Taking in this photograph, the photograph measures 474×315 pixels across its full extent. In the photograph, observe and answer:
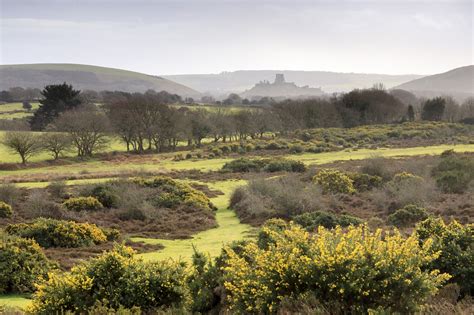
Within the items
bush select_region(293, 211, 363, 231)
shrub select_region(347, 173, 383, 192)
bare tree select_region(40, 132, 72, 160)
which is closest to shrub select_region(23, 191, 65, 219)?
bush select_region(293, 211, 363, 231)

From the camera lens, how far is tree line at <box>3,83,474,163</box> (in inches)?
2292

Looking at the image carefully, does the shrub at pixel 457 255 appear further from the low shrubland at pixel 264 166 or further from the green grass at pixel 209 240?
the low shrubland at pixel 264 166

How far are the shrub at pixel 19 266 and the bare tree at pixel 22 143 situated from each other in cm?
4289

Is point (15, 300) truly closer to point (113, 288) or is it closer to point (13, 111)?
point (113, 288)

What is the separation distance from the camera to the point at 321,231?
845cm

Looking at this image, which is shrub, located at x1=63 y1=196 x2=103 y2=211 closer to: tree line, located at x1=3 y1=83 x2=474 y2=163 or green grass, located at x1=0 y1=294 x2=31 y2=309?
green grass, located at x1=0 y1=294 x2=31 y2=309

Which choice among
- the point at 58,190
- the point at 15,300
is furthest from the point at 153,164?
the point at 15,300

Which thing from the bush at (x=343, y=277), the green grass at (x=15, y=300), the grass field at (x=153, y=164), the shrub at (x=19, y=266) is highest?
the bush at (x=343, y=277)

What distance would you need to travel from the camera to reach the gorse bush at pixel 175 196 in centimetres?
2687

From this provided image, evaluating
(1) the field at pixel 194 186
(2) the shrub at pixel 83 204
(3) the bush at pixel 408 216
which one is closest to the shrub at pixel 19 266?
(1) the field at pixel 194 186

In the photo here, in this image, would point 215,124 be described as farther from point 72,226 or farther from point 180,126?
point 72,226

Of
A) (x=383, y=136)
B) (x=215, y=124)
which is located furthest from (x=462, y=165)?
(x=215, y=124)

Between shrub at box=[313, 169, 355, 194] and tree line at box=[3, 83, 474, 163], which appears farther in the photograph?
tree line at box=[3, 83, 474, 163]

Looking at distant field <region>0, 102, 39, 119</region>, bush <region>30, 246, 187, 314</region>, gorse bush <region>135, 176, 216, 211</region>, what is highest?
distant field <region>0, 102, 39, 119</region>
